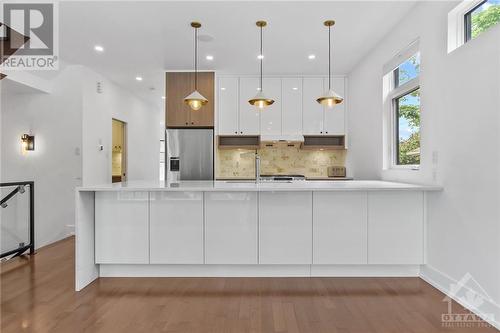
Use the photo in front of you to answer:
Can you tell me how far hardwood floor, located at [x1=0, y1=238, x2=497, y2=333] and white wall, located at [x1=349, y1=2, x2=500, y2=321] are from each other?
40 centimetres

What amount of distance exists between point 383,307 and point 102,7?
3.90 meters

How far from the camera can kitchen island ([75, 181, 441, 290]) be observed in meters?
2.82

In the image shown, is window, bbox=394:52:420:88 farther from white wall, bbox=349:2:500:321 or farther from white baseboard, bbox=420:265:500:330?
white baseboard, bbox=420:265:500:330

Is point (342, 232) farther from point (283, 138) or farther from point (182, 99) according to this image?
point (182, 99)

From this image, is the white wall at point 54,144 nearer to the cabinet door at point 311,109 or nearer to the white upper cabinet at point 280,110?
the white upper cabinet at point 280,110

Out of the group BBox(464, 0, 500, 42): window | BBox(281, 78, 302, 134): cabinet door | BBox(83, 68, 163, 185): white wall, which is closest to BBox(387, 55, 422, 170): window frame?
BBox(464, 0, 500, 42): window

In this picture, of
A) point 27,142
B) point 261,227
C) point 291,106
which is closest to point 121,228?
point 261,227

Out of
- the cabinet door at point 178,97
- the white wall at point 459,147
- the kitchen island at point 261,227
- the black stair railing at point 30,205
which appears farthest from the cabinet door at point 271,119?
the black stair railing at point 30,205

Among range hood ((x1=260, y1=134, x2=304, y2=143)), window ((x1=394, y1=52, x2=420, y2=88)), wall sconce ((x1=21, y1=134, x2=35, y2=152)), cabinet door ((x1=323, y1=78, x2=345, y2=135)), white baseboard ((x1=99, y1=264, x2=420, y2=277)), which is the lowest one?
white baseboard ((x1=99, y1=264, x2=420, y2=277))

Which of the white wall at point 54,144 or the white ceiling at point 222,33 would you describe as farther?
the white wall at point 54,144

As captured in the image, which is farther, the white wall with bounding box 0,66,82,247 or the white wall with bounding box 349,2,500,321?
the white wall with bounding box 0,66,82,247

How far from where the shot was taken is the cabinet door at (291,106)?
522 centimetres

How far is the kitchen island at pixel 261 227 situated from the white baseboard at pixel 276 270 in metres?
0.11

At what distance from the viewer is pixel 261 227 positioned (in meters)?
2.83
